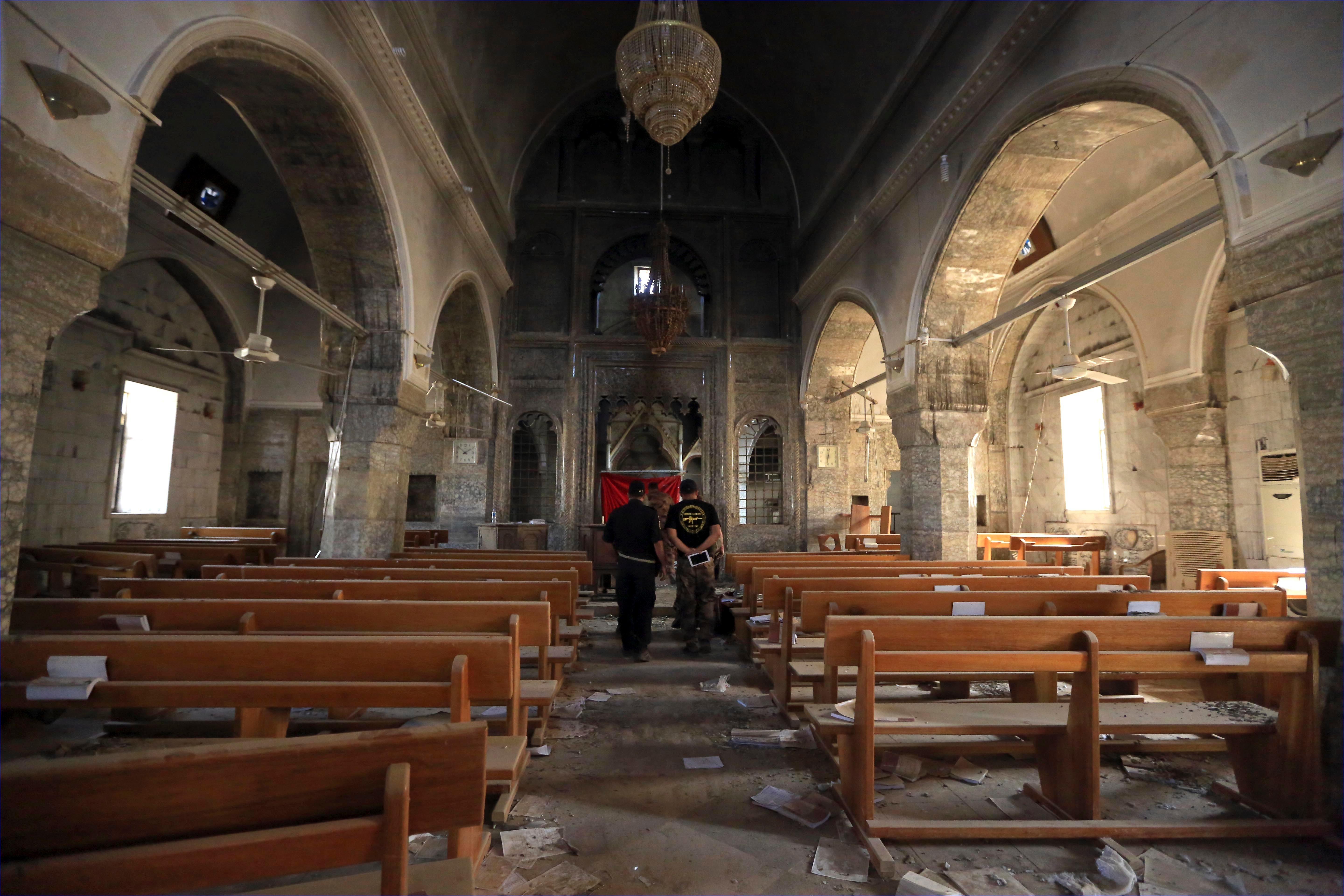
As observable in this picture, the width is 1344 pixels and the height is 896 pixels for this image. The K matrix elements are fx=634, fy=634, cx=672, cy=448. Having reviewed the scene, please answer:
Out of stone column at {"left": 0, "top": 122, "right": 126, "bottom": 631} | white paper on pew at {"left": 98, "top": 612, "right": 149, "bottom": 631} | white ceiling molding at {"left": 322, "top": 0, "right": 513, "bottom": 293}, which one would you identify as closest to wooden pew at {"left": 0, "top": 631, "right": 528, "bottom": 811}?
white paper on pew at {"left": 98, "top": 612, "right": 149, "bottom": 631}

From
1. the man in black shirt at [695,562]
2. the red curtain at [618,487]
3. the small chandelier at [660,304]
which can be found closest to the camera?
the man in black shirt at [695,562]

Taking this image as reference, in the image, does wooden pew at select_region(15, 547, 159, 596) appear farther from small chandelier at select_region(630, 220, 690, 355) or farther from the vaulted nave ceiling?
small chandelier at select_region(630, 220, 690, 355)

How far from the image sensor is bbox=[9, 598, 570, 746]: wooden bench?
107 inches

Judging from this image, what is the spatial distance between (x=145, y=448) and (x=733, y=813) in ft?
35.5

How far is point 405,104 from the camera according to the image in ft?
20.9

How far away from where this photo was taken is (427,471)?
38.3ft

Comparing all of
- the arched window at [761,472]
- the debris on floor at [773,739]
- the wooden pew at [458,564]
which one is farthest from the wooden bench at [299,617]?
the arched window at [761,472]

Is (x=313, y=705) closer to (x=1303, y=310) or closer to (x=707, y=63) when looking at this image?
(x=1303, y=310)

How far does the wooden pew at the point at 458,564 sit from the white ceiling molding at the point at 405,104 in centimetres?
441

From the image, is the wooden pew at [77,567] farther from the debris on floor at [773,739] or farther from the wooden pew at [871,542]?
the wooden pew at [871,542]

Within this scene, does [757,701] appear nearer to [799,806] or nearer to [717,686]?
[717,686]

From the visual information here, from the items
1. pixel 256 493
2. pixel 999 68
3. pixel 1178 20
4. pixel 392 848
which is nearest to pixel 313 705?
pixel 392 848

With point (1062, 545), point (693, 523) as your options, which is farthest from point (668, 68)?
point (1062, 545)

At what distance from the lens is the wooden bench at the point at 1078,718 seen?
2.38m
